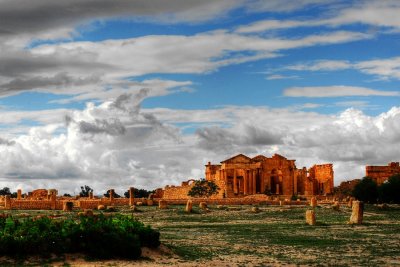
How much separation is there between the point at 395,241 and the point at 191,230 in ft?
33.6

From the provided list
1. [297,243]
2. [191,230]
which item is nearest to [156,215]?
[191,230]

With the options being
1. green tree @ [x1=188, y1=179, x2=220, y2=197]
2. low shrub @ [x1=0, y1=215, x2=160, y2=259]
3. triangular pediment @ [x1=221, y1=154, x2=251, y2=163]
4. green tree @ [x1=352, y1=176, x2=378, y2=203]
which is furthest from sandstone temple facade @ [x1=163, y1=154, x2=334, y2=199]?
low shrub @ [x1=0, y1=215, x2=160, y2=259]

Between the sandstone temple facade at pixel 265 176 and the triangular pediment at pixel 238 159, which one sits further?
the triangular pediment at pixel 238 159

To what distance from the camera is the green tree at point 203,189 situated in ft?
323

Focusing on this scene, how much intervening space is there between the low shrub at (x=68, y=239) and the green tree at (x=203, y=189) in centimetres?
7699

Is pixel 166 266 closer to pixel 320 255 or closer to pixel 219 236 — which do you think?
pixel 320 255

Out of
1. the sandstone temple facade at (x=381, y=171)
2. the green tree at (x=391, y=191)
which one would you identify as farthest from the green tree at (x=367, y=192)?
the sandstone temple facade at (x=381, y=171)

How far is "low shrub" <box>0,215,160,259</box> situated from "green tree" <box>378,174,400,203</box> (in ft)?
196

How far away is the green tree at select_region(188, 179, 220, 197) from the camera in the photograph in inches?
3881

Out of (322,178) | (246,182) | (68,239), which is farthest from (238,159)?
(68,239)

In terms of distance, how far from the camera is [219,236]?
29.3 meters

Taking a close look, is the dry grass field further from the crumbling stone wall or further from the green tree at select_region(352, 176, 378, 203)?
the crumbling stone wall

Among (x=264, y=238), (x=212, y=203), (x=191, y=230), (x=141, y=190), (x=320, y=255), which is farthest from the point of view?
(x=141, y=190)

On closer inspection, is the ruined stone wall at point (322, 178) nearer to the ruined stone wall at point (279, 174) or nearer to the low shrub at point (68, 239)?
the ruined stone wall at point (279, 174)
